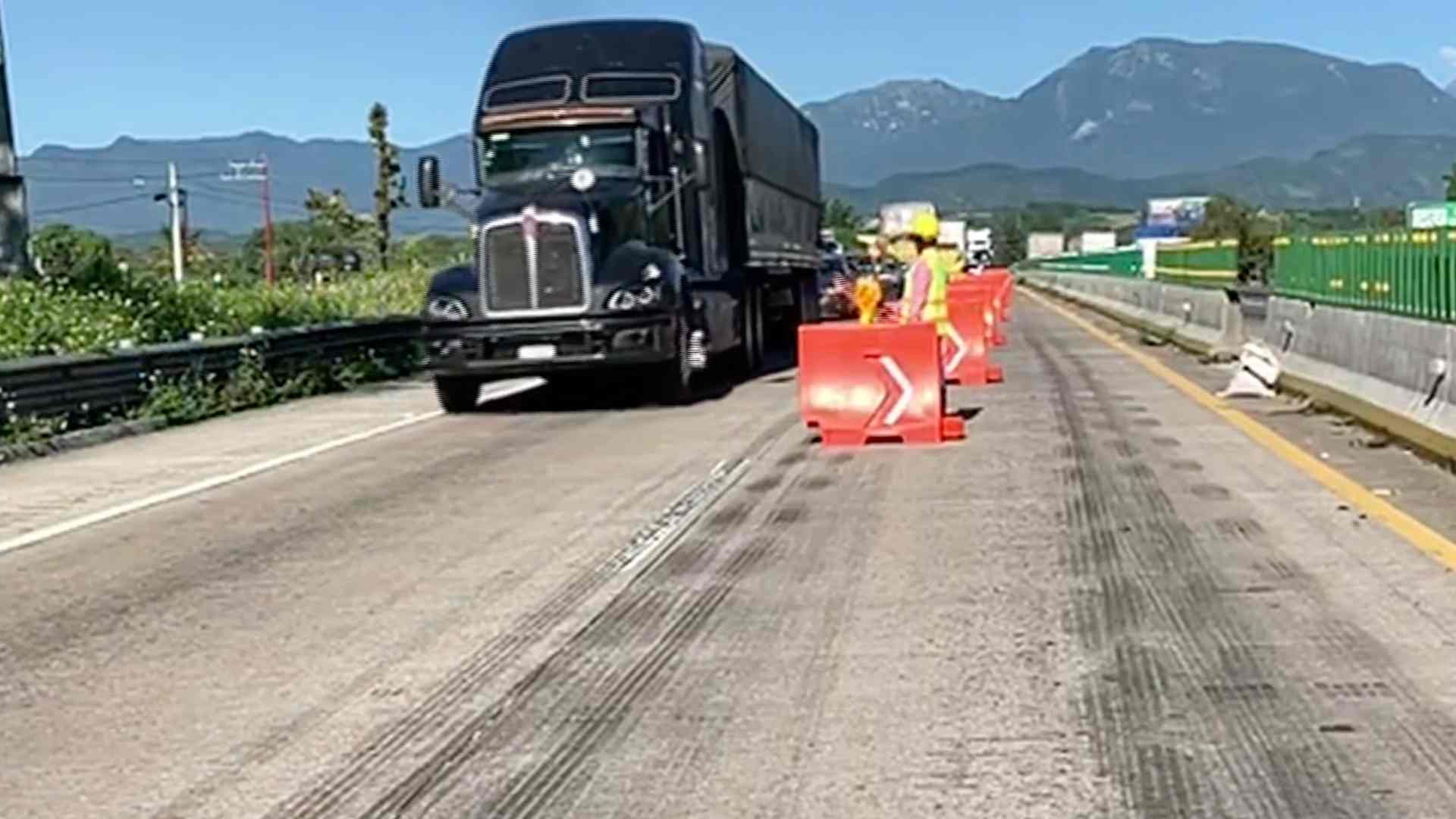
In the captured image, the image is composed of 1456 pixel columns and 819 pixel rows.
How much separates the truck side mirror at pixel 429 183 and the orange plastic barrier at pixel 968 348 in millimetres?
5588

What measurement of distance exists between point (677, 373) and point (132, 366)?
207 inches

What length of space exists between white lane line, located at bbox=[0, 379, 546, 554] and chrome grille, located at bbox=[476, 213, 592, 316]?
1458 mm

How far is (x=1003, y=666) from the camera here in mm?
7805

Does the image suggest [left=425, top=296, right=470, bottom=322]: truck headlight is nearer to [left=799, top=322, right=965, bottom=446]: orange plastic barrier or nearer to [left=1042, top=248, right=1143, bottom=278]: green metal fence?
[left=799, top=322, right=965, bottom=446]: orange plastic barrier

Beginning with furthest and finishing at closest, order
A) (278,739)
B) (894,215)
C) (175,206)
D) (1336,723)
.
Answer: (894,215), (175,206), (278,739), (1336,723)

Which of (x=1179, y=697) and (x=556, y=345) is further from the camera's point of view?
(x=556, y=345)

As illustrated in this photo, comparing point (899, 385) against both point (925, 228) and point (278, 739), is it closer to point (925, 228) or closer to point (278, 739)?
point (925, 228)

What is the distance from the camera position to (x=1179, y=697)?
7.24 metres

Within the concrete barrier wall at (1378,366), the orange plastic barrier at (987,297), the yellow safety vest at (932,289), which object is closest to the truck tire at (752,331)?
the orange plastic barrier at (987,297)

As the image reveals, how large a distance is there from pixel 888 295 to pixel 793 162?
21.0m

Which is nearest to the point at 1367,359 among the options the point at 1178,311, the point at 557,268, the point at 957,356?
the point at 957,356

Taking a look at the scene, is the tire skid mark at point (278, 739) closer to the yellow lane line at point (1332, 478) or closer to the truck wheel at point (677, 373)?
the yellow lane line at point (1332, 478)

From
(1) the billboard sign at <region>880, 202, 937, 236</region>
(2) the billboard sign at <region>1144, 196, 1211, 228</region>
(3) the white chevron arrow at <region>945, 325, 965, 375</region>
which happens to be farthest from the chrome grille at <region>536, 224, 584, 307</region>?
(2) the billboard sign at <region>1144, 196, 1211, 228</region>

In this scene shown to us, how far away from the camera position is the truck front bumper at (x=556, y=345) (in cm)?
2050
